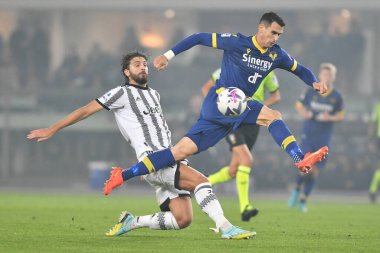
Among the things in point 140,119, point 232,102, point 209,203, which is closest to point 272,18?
point 232,102

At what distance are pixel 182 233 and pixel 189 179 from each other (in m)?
1.08

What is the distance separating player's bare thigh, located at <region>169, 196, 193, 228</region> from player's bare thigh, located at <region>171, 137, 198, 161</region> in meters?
0.45

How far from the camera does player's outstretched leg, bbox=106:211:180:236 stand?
955 cm

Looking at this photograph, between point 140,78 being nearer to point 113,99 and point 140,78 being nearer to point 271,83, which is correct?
point 113,99

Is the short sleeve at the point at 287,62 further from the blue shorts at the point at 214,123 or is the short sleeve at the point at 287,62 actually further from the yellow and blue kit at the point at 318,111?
the yellow and blue kit at the point at 318,111

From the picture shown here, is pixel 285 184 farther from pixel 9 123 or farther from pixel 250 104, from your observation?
pixel 250 104

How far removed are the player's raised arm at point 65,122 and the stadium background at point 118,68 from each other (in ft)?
51.4

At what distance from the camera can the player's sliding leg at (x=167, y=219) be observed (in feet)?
31.3

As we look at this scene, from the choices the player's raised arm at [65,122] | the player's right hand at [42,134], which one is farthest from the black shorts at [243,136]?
the player's right hand at [42,134]

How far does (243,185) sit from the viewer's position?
13188mm

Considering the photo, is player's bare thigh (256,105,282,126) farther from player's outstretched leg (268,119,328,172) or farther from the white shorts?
the white shorts

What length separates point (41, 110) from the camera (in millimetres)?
26391

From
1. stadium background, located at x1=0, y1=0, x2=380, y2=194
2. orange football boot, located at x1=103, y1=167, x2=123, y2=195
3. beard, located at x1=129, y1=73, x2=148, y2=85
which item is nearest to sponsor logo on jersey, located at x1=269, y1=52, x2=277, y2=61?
beard, located at x1=129, y1=73, x2=148, y2=85

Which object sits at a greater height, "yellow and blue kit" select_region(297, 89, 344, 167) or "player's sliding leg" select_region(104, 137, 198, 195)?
"yellow and blue kit" select_region(297, 89, 344, 167)
